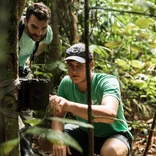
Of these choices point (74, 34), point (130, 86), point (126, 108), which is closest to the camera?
point (74, 34)

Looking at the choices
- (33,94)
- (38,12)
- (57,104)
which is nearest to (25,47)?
(38,12)

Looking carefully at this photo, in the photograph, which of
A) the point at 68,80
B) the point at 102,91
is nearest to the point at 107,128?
the point at 102,91

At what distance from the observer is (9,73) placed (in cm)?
132

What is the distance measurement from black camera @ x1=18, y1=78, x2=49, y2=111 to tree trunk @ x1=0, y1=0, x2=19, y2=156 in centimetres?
7

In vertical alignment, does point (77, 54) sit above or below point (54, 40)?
below

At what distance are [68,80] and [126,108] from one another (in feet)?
6.64

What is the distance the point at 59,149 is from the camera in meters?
2.63

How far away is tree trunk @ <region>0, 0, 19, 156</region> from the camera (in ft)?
4.02

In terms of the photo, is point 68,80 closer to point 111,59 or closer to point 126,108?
point 126,108

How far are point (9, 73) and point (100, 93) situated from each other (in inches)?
60.8

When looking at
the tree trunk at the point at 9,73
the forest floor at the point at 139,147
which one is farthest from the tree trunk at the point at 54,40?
the tree trunk at the point at 9,73

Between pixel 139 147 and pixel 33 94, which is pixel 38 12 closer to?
pixel 33 94

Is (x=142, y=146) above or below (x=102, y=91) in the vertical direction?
below

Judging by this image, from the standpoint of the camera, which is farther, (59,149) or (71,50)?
(71,50)
